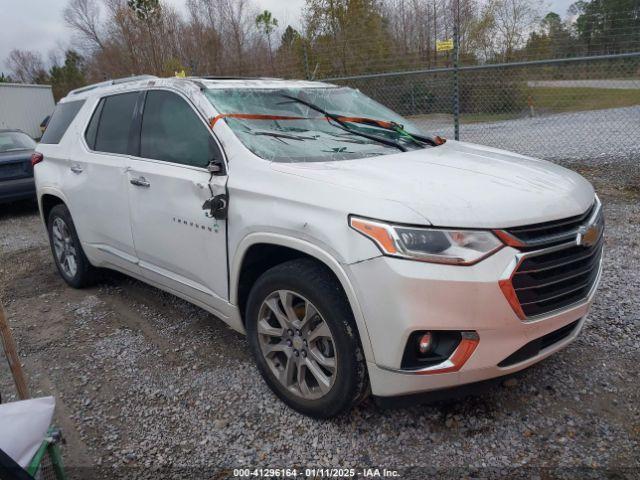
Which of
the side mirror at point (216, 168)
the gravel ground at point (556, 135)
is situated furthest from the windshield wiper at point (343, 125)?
the gravel ground at point (556, 135)

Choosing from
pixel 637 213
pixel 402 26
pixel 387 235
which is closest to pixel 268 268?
pixel 387 235

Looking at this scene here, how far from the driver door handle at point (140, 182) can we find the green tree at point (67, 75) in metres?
40.1

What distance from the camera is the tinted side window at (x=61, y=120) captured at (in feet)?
14.6

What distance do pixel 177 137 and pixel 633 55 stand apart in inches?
232

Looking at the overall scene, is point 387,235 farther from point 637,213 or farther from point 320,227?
point 637,213

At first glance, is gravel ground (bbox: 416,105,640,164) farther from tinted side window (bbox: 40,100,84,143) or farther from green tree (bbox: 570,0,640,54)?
tinted side window (bbox: 40,100,84,143)

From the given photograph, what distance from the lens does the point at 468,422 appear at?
99.1 inches

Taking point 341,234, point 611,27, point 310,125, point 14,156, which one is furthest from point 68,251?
point 611,27

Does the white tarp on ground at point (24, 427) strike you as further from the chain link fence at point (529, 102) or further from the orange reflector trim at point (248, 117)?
the chain link fence at point (529, 102)

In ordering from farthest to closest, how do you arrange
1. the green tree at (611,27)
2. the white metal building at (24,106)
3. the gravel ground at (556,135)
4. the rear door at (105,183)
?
the white metal building at (24,106)
the gravel ground at (556,135)
the green tree at (611,27)
the rear door at (105,183)

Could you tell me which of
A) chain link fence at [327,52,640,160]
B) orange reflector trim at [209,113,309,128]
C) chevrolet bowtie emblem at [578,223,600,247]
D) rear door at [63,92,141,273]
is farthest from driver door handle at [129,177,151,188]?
chain link fence at [327,52,640,160]

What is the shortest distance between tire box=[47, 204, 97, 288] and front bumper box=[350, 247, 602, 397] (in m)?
3.23

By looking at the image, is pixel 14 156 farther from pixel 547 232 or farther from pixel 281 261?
pixel 547 232

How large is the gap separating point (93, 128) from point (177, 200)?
156 centimetres
